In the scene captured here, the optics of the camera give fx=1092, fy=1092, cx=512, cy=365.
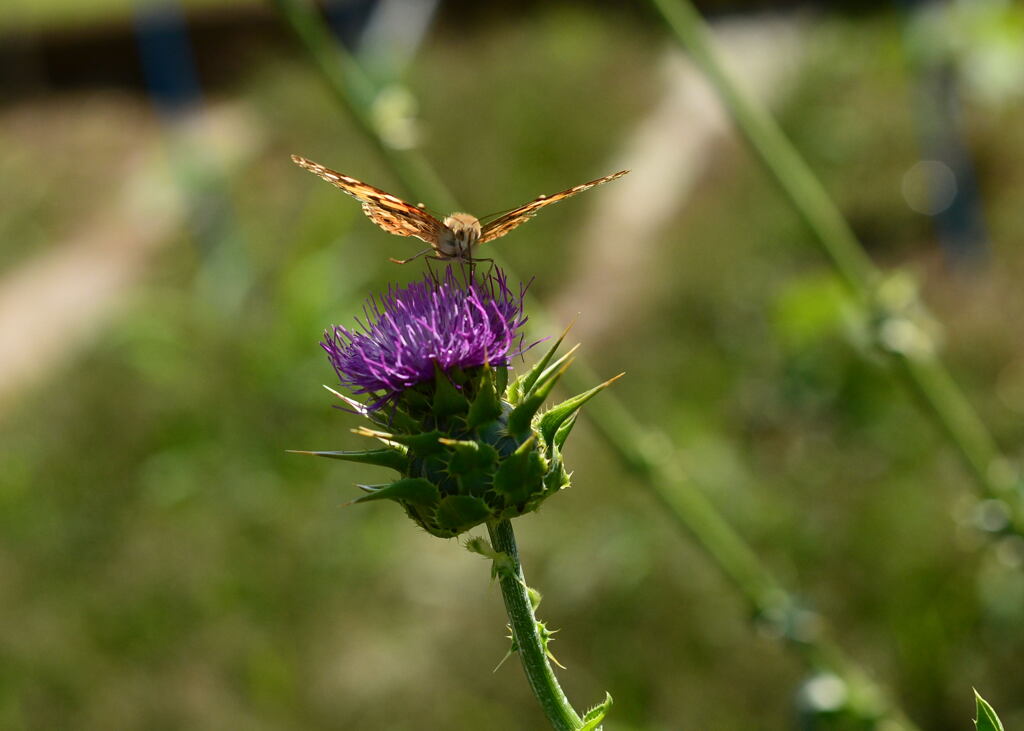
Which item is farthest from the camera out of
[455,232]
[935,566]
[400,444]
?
[935,566]

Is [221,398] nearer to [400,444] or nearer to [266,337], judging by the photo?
[266,337]

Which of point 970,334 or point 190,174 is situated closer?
point 970,334

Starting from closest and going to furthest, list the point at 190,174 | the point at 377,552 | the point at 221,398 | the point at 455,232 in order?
the point at 455,232, the point at 377,552, the point at 221,398, the point at 190,174

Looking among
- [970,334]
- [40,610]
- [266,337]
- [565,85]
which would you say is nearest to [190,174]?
[266,337]

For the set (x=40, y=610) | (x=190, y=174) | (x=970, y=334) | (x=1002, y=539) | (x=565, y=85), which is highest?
(x=565, y=85)

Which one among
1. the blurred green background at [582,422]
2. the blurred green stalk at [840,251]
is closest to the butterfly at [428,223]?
the blurred green background at [582,422]

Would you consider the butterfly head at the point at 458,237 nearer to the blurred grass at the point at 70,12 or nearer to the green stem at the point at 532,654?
the green stem at the point at 532,654

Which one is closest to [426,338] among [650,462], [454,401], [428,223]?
[454,401]

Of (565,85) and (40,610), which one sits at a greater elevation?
(565,85)

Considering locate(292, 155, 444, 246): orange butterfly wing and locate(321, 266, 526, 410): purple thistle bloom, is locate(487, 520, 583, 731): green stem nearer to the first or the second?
locate(321, 266, 526, 410): purple thistle bloom
